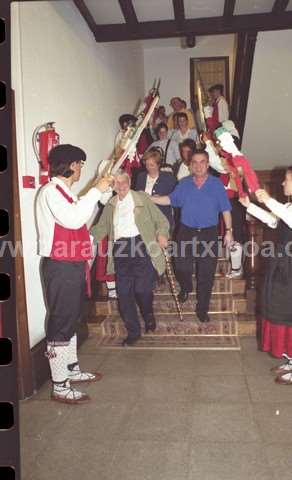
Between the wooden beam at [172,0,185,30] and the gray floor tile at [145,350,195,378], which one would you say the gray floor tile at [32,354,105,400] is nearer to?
the gray floor tile at [145,350,195,378]

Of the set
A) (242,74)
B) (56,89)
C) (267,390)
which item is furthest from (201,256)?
(242,74)

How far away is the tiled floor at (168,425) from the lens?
211 centimetres

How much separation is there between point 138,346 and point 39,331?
947mm

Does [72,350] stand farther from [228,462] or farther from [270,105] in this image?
[270,105]

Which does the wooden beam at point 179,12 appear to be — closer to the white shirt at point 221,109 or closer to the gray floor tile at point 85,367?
the white shirt at point 221,109

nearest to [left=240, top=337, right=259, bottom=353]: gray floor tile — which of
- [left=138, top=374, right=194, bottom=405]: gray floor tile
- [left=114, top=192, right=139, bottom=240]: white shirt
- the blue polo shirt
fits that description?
[left=138, top=374, right=194, bottom=405]: gray floor tile

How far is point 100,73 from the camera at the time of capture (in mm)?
5105

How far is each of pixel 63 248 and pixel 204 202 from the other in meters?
1.57

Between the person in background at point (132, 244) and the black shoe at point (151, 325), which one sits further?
the black shoe at point (151, 325)

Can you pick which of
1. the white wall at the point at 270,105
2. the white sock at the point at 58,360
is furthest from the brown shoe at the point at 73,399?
the white wall at the point at 270,105

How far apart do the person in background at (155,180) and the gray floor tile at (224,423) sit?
2.22m

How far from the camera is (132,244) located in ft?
12.3

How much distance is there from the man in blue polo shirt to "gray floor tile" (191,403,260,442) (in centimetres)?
137

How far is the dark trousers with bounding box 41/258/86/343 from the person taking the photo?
9.09ft
